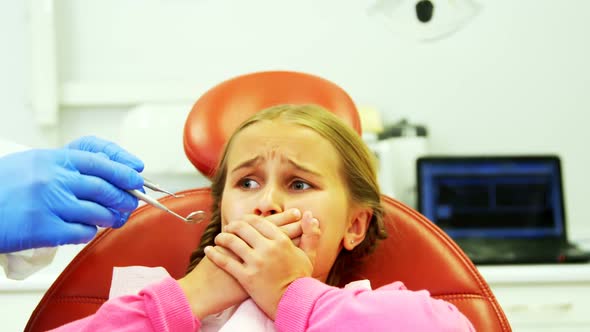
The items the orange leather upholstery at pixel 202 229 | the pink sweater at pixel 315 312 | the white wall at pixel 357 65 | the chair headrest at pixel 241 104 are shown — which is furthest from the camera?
the white wall at pixel 357 65

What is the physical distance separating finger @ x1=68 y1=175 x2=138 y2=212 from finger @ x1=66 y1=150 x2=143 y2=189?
0.01 meters

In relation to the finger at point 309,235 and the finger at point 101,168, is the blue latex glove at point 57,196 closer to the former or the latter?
the finger at point 101,168

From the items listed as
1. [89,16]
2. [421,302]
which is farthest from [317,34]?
[421,302]

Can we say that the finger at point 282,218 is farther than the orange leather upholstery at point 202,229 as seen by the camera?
No

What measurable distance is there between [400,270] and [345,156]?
25cm

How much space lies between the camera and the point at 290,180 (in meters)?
0.99

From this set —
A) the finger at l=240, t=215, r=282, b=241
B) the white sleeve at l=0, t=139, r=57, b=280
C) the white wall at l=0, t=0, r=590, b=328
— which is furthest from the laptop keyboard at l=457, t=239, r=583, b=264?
the white sleeve at l=0, t=139, r=57, b=280

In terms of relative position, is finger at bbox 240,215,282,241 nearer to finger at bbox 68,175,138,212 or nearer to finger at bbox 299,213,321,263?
finger at bbox 299,213,321,263

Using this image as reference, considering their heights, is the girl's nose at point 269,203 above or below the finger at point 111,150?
below

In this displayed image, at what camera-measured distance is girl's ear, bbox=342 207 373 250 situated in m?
1.08

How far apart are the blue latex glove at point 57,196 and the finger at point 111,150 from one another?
3.7 inches

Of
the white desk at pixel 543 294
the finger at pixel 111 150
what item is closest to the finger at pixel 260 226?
the finger at pixel 111 150

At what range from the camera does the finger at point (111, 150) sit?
993 mm

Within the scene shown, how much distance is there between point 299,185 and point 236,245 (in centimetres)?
18
